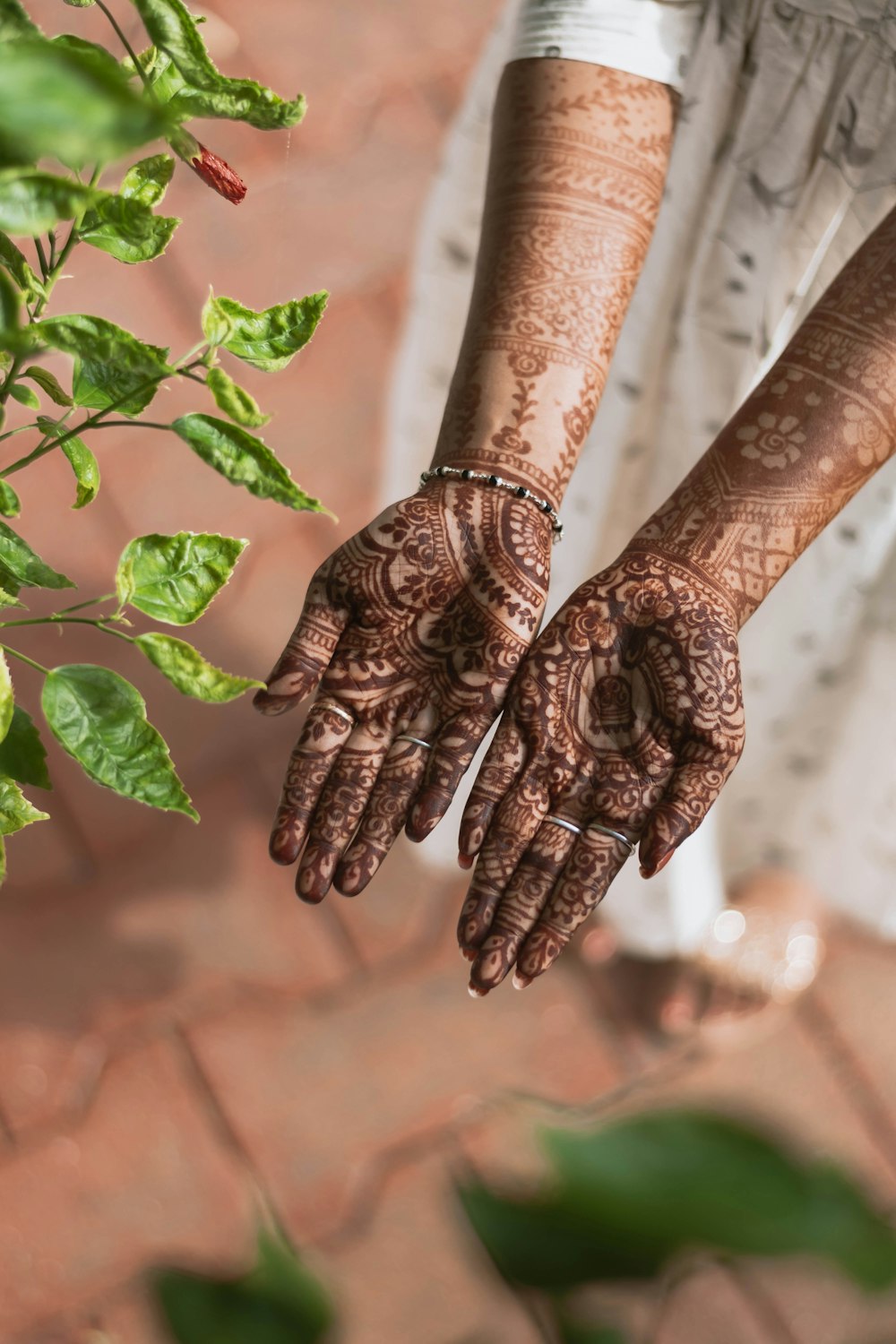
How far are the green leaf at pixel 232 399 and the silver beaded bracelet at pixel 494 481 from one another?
1.60ft

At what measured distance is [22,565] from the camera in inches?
17.4

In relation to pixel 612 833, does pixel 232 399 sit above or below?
above

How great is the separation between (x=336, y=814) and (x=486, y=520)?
23 cm

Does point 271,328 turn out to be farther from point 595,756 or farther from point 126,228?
point 595,756

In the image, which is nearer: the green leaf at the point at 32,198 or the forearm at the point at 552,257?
the green leaf at the point at 32,198

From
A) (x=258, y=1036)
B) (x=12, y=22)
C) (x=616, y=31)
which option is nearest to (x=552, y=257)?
(x=616, y=31)

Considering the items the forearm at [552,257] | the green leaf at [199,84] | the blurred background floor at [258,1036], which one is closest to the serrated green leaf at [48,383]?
the green leaf at [199,84]

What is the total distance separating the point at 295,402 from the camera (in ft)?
5.84

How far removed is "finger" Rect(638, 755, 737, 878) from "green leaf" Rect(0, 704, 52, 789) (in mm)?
407

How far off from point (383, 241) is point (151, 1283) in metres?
1.83

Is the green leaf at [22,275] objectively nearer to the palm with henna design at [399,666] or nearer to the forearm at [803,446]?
the palm with henna design at [399,666]

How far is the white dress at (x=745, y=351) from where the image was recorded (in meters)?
0.87

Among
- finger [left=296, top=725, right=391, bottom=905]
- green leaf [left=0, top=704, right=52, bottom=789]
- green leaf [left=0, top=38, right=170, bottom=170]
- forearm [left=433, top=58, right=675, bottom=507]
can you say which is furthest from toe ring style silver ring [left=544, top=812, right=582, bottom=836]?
green leaf [left=0, top=38, right=170, bottom=170]

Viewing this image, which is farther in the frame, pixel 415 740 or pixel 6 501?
pixel 415 740
